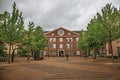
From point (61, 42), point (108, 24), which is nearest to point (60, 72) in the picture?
point (108, 24)

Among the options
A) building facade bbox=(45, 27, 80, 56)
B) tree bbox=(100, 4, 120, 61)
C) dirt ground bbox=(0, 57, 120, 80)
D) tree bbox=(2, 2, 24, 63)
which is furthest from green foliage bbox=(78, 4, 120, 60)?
building facade bbox=(45, 27, 80, 56)

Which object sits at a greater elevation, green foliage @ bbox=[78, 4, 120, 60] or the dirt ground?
green foliage @ bbox=[78, 4, 120, 60]

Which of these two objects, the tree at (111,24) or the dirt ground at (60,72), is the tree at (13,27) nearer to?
the dirt ground at (60,72)

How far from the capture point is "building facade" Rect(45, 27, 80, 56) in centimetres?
6194

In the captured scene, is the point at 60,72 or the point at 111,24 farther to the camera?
the point at 111,24

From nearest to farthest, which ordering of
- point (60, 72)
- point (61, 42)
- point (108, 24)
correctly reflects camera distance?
point (60, 72)
point (108, 24)
point (61, 42)

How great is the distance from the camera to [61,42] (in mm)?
62562

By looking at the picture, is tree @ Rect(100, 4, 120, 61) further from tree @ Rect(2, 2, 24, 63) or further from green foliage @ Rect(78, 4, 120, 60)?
tree @ Rect(2, 2, 24, 63)

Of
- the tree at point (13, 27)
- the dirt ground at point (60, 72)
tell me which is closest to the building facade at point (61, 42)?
the tree at point (13, 27)

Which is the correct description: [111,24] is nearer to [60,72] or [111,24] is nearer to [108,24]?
[108,24]

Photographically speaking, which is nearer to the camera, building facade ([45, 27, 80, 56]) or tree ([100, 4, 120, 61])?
tree ([100, 4, 120, 61])

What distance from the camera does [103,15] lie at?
2219 centimetres

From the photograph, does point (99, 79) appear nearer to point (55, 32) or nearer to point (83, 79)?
point (83, 79)

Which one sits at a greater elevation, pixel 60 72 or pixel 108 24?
pixel 108 24
